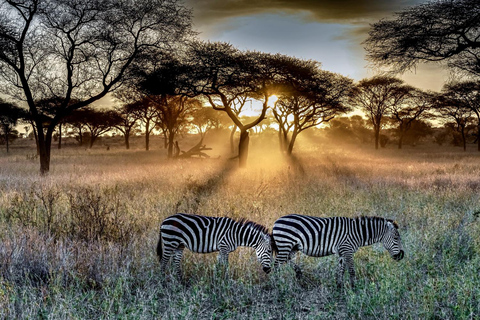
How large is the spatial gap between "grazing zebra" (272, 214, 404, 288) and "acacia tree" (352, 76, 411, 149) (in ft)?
123

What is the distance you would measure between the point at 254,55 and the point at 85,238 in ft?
52.7

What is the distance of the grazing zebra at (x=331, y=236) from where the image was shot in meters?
3.56

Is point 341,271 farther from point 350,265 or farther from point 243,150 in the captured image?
point 243,150

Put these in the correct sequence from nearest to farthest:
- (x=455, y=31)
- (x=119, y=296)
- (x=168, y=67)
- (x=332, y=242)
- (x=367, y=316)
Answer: (x=367, y=316) < (x=332, y=242) < (x=119, y=296) < (x=455, y=31) < (x=168, y=67)

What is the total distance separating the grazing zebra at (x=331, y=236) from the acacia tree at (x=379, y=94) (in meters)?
37.5

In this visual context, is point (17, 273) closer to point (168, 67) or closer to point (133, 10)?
point (133, 10)

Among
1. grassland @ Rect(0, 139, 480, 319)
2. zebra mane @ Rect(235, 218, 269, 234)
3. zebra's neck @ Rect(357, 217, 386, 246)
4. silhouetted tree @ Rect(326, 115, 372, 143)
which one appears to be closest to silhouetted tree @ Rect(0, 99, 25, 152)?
grassland @ Rect(0, 139, 480, 319)

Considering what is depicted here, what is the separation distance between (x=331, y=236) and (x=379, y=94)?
4279cm

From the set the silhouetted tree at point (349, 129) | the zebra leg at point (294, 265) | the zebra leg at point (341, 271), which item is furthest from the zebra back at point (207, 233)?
the silhouetted tree at point (349, 129)

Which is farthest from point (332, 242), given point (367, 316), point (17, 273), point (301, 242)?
point (17, 273)

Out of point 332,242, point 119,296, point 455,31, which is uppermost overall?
point 455,31

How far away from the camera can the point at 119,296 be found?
154 inches

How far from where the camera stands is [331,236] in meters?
3.66

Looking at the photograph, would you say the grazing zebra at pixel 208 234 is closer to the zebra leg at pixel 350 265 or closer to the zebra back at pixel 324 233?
the zebra back at pixel 324 233
